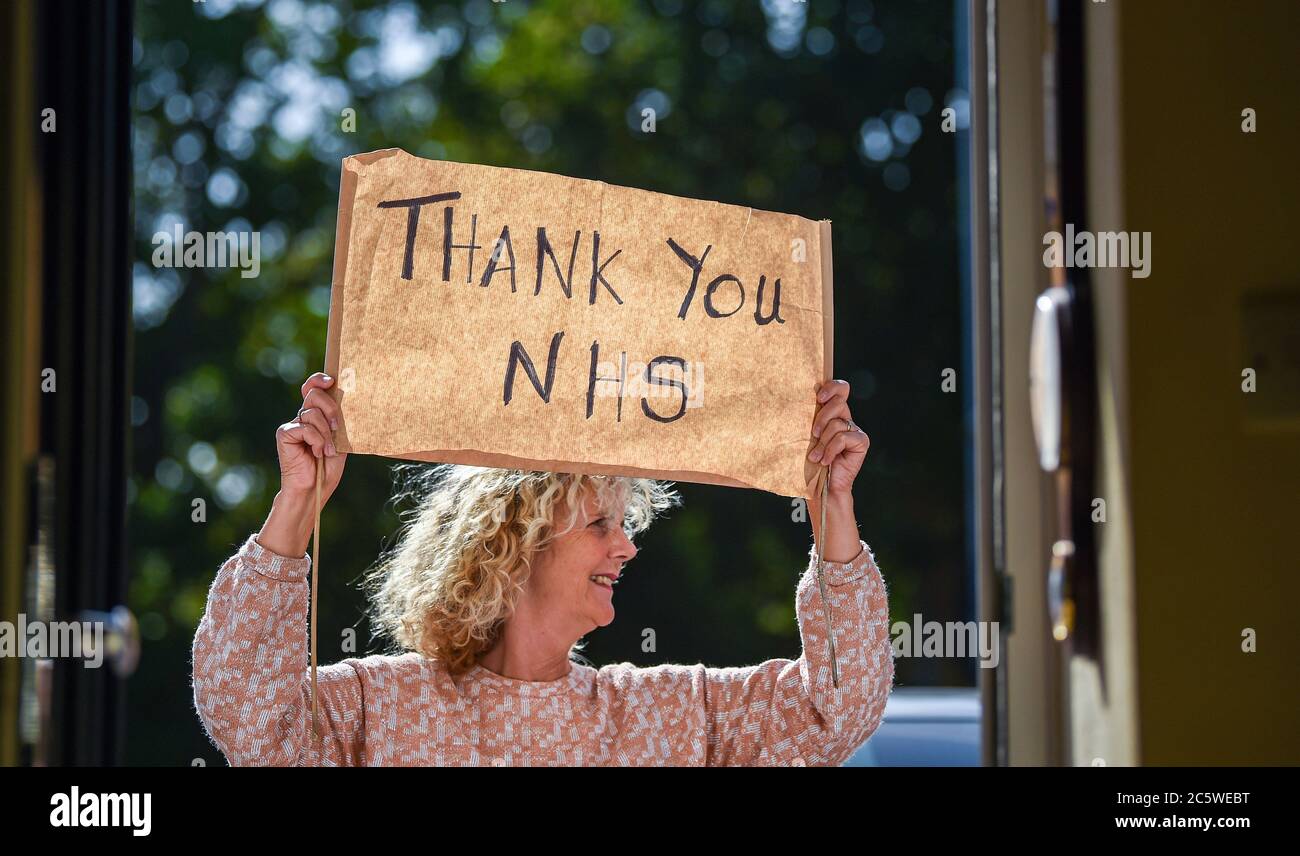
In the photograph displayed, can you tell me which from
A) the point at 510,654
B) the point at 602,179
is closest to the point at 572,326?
the point at 510,654

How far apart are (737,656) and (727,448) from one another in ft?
22.7

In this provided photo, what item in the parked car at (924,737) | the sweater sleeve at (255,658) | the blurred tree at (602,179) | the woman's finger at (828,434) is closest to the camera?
the sweater sleeve at (255,658)

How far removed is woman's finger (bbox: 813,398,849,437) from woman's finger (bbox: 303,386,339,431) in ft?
1.73

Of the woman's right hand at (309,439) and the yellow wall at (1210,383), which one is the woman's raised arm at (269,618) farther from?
the yellow wall at (1210,383)

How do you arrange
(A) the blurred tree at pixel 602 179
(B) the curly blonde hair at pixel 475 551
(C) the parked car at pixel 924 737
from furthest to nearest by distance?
(A) the blurred tree at pixel 602 179, (C) the parked car at pixel 924 737, (B) the curly blonde hair at pixel 475 551

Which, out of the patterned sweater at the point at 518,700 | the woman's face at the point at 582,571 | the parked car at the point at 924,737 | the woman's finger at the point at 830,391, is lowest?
the parked car at the point at 924,737

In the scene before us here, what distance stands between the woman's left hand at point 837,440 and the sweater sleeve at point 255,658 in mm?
579

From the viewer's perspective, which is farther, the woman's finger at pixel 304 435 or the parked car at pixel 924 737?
the parked car at pixel 924 737

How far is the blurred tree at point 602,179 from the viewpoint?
8.48 metres

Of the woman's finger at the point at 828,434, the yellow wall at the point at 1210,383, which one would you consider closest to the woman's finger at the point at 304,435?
the woman's finger at the point at 828,434

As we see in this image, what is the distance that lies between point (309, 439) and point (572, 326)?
308 mm

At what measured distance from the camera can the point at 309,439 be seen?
147 cm
